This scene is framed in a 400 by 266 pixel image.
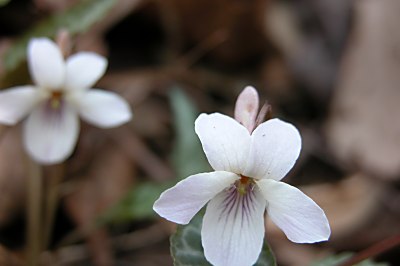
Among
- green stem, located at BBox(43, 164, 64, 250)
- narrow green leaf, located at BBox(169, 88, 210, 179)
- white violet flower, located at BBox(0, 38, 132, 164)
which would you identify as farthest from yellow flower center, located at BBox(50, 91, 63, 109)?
Answer: narrow green leaf, located at BBox(169, 88, 210, 179)

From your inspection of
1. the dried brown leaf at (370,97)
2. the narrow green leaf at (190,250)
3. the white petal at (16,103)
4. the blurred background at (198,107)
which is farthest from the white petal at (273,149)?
the dried brown leaf at (370,97)

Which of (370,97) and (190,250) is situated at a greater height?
(190,250)

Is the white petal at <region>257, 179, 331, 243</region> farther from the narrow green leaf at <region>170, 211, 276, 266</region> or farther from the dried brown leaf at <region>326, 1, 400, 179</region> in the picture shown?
the dried brown leaf at <region>326, 1, 400, 179</region>

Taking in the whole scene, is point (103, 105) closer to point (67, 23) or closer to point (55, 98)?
point (55, 98)

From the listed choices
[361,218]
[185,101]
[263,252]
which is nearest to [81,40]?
[185,101]

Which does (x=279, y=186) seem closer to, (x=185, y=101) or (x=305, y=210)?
(x=305, y=210)

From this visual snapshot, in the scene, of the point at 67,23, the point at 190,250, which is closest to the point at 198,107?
the point at 67,23
